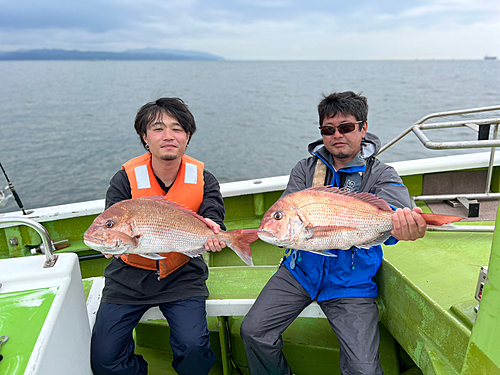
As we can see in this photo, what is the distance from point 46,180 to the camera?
11820 millimetres

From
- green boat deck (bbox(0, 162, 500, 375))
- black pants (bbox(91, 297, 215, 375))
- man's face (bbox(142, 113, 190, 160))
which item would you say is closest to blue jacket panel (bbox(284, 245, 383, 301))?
green boat deck (bbox(0, 162, 500, 375))

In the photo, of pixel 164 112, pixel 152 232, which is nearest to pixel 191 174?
pixel 164 112

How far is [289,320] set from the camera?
7.97ft

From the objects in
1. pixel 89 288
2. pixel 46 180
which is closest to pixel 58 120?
pixel 46 180

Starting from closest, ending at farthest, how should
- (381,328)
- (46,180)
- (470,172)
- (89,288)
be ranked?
(381,328) → (89,288) → (470,172) → (46,180)

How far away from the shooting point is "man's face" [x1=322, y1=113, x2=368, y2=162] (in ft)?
8.40

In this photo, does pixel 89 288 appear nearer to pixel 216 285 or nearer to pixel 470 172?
pixel 216 285

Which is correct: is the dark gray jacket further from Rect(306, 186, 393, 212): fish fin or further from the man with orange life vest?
the man with orange life vest

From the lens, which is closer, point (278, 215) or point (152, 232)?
point (278, 215)

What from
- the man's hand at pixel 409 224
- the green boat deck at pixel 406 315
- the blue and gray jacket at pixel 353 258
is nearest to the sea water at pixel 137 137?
the green boat deck at pixel 406 315

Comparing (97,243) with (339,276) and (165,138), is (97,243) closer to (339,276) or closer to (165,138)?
(165,138)

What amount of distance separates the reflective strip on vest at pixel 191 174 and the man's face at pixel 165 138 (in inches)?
7.1

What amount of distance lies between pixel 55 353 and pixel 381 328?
7.37 ft

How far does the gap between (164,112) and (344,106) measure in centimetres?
Result: 135
